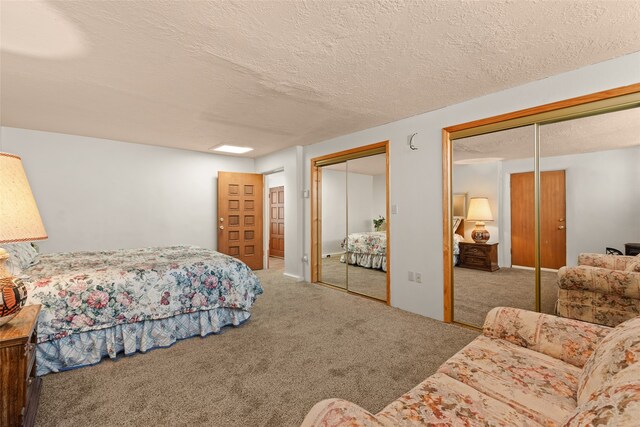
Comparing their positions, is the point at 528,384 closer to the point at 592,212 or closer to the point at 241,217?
the point at 592,212

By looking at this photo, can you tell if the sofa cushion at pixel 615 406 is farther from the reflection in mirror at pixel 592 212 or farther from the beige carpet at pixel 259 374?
the reflection in mirror at pixel 592 212

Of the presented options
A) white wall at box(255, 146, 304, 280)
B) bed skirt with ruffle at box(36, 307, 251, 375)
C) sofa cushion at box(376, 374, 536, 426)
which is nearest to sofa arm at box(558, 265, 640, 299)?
sofa cushion at box(376, 374, 536, 426)

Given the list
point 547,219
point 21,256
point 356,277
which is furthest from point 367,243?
point 21,256

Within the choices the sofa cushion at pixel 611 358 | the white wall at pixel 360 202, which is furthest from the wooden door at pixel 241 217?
the sofa cushion at pixel 611 358

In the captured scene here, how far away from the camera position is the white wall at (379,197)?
13.2 ft

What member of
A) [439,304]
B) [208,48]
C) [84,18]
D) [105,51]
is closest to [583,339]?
[439,304]

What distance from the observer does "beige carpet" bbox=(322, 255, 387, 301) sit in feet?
14.4

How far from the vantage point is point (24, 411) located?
1506 mm

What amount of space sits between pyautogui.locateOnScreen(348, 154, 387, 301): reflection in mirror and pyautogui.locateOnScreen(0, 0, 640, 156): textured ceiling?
39.6 inches

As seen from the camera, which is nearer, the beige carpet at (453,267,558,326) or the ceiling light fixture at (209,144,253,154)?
the beige carpet at (453,267,558,326)

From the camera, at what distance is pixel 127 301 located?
2.56 metres

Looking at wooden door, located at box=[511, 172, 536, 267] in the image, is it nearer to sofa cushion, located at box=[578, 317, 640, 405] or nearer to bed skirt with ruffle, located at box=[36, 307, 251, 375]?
sofa cushion, located at box=[578, 317, 640, 405]

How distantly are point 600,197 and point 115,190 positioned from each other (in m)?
6.08

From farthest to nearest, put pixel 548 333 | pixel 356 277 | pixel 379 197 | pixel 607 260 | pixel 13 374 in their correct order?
pixel 356 277 → pixel 379 197 → pixel 607 260 → pixel 548 333 → pixel 13 374
